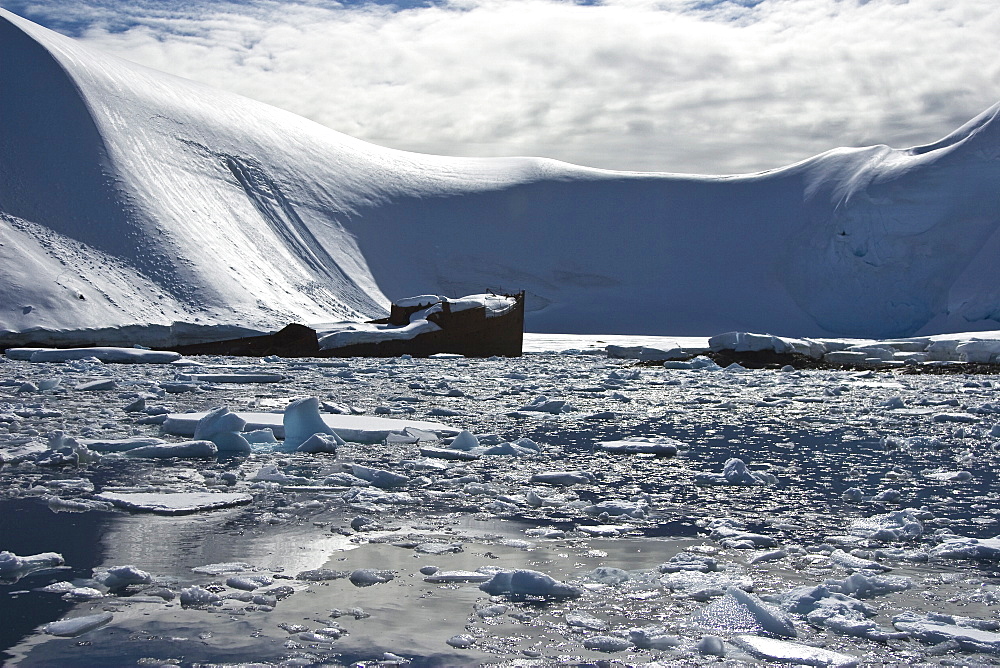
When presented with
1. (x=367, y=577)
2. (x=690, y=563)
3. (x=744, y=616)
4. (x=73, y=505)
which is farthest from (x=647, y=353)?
(x=744, y=616)

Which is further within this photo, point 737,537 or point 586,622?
point 737,537

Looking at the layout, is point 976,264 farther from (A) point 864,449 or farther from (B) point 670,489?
(B) point 670,489

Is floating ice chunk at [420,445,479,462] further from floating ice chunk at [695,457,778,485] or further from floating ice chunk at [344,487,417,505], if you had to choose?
floating ice chunk at [695,457,778,485]

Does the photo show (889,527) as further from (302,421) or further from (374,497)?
(302,421)

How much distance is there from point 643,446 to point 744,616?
154 inches

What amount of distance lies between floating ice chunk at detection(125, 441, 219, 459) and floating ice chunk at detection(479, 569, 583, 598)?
348 centimetres

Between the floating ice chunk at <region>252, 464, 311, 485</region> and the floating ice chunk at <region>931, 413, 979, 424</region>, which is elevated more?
the floating ice chunk at <region>931, 413, 979, 424</region>

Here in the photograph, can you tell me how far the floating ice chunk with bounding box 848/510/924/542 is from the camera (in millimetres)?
4117

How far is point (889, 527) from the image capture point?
4219 millimetres

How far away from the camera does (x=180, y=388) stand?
1164 cm

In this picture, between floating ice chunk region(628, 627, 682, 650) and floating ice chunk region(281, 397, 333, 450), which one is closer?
floating ice chunk region(628, 627, 682, 650)

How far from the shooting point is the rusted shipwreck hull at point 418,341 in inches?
872

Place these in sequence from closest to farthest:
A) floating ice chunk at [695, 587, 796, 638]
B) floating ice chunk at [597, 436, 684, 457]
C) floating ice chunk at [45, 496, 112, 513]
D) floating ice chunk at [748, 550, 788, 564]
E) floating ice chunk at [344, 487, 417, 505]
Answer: floating ice chunk at [695, 587, 796, 638] → floating ice chunk at [748, 550, 788, 564] → floating ice chunk at [45, 496, 112, 513] → floating ice chunk at [344, 487, 417, 505] → floating ice chunk at [597, 436, 684, 457]

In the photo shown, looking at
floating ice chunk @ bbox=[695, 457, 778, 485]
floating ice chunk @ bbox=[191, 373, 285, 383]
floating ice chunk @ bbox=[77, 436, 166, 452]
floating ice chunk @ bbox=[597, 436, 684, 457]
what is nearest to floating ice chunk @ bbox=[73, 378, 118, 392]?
floating ice chunk @ bbox=[191, 373, 285, 383]
